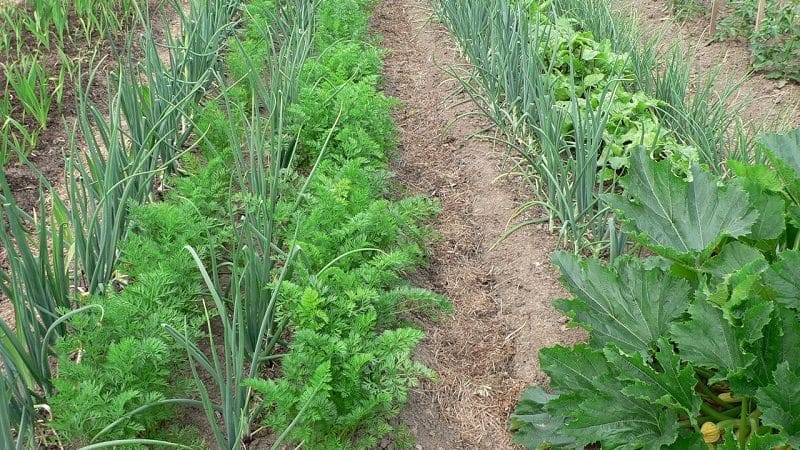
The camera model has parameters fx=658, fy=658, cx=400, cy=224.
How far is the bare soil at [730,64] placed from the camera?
394 cm

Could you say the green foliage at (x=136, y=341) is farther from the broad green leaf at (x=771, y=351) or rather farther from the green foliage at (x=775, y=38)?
the green foliage at (x=775, y=38)

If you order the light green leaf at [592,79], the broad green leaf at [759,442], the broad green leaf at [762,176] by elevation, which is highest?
the broad green leaf at [762,176]

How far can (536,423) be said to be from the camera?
5.73 ft

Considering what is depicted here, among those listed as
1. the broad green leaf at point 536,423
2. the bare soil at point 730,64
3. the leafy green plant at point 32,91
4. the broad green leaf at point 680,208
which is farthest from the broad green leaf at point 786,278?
the leafy green plant at point 32,91

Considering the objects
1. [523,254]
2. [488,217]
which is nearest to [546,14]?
[488,217]

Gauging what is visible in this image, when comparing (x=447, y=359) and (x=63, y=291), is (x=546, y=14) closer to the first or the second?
(x=447, y=359)

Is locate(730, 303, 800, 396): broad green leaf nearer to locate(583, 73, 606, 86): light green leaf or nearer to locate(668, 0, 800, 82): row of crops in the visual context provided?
locate(583, 73, 606, 86): light green leaf

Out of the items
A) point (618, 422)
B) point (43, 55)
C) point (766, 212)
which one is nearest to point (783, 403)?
point (618, 422)

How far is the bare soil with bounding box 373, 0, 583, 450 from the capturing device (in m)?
1.97

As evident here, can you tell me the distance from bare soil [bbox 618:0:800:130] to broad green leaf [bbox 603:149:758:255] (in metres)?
2.12

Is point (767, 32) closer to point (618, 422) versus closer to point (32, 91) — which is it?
point (618, 422)

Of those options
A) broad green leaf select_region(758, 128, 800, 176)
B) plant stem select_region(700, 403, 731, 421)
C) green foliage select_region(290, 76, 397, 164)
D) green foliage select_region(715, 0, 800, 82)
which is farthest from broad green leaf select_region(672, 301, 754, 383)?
green foliage select_region(715, 0, 800, 82)

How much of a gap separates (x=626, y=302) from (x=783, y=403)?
1.34 feet

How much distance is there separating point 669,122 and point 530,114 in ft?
1.94
